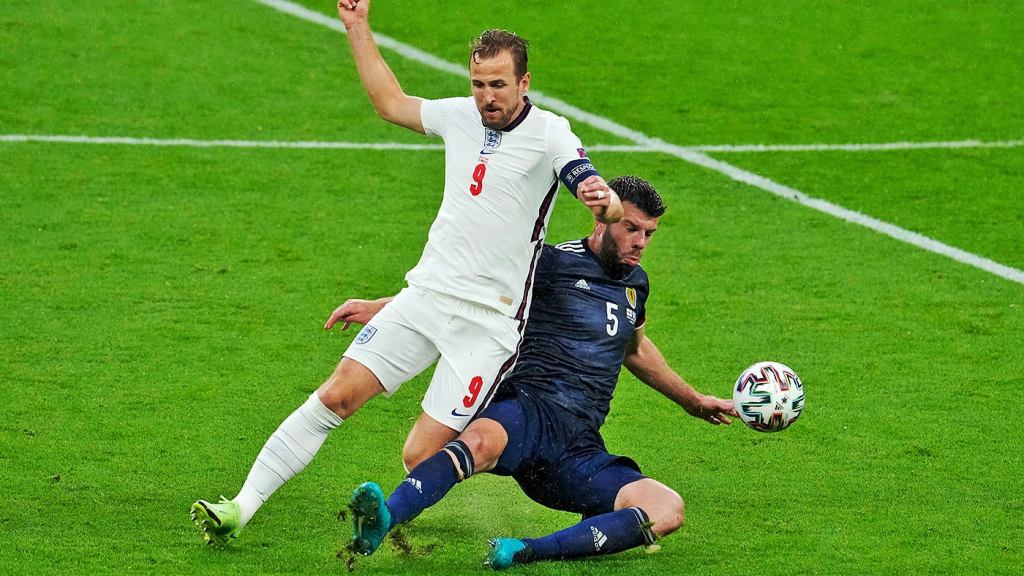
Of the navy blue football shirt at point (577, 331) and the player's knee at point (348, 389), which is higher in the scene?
the navy blue football shirt at point (577, 331)

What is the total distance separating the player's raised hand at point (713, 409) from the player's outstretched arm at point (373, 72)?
1.70 meters

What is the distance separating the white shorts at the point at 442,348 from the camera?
20.5 ft

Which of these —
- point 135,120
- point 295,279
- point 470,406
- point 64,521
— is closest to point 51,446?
point 64,521

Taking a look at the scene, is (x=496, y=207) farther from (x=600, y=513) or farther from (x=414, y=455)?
(x=600, y=513)

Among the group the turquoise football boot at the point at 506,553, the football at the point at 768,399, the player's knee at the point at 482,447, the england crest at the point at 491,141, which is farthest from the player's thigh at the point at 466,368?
the football at the point at 768,399

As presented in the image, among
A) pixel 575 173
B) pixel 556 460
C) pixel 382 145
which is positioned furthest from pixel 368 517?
pixel 382 145

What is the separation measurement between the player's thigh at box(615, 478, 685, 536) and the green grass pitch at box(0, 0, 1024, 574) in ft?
0.55

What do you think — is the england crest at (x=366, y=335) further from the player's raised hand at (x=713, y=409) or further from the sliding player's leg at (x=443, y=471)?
the player's raised hand at (x=713, y=409)

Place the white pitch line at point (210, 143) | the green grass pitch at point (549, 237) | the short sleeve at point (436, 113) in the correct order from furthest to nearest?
1. the white pitch line at point (210, 143)
2. the green grass pitch at point (549, 237)
3. the short sleeve at point (436, 113)

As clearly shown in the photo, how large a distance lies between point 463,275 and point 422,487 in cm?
92

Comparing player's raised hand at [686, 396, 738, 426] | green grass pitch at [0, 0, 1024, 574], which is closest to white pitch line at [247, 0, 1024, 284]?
green grass pitch at [0, 0, 1024, 574]

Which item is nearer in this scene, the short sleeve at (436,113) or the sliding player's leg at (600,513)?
the sliding player's leg at (600,513)

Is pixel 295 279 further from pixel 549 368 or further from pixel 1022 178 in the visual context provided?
pixel 1022 178

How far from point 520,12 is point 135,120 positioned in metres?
4.12
